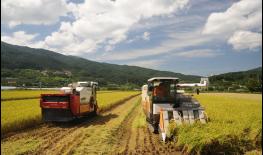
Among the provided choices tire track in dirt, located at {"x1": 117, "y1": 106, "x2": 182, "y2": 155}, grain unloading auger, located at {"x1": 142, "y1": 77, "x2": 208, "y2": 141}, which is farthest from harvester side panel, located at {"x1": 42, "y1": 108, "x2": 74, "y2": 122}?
grain unloading auger, located at {"x1": 142, "y1": 77, "x2": 208, "y2": 141}

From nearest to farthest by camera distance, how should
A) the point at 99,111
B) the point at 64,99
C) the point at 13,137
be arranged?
the point at 13,137 → the point at 64,99 → the point at 99,111

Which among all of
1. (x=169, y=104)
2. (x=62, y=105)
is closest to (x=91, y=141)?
(x=169, y=104)

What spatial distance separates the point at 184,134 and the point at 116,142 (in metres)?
3.35

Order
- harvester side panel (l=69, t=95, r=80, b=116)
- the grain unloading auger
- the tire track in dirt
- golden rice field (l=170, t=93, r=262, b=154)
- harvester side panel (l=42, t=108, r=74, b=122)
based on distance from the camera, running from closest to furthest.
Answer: golden rice field (l=170, t=93, r=262, b=154)
the tire track in dirt
the grain unloading auger
harvester side panel (l=42, t=108, r=74, b=122)
harvester side panel (l=69, t=95, r=80, b=116)

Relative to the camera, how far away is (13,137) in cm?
1434

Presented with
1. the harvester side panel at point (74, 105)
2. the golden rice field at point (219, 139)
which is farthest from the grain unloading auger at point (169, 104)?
the harvester side panel at point (74, 105)

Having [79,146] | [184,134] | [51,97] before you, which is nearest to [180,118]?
[184,134]

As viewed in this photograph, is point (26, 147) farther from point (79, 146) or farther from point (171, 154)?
point (171, 154)

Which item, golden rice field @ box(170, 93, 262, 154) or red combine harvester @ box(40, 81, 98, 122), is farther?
red combine harvester @ box(40, 81, 98, 122)

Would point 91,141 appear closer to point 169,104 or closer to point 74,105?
point 169,104

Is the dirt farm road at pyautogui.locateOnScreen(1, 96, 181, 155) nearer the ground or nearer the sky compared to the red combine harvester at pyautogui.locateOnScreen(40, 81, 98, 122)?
nearer the ground

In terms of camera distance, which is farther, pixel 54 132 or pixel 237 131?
pixel 54 132

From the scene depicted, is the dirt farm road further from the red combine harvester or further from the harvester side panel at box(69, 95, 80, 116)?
the harvester side panel at box(69, 95, 80, 116)

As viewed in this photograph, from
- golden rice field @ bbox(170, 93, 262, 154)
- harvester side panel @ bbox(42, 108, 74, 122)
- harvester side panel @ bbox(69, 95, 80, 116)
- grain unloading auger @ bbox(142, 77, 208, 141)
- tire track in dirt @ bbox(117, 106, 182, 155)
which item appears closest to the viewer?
golden rice field @ bbox(170, 93, 262, 154)
